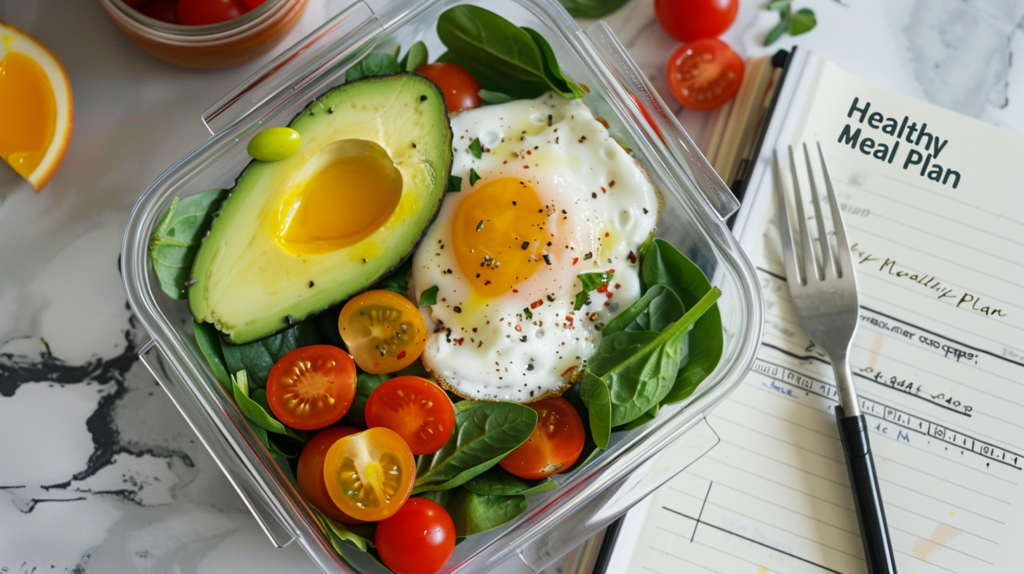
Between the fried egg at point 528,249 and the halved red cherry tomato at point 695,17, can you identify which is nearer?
the fried egg at point 528,249

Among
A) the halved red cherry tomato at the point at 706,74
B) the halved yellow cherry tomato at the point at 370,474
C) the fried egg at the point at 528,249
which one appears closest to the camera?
the halved yellow cherry tomato at the point at 370,474

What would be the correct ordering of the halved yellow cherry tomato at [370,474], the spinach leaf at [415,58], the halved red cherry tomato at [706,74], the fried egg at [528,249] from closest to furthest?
the halved yellow cherry tomato at [370,474] < the fried egg at [528,249] < the spinach leaf at [415,58] < the halved red cherry tomato at [706,74]

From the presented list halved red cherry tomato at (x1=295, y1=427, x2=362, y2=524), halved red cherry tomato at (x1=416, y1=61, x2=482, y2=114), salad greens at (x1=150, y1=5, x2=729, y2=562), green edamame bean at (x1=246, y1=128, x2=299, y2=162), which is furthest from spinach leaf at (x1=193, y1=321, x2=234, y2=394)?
halved red cherry tomato at (x1=416, y1=61, x2=482, y2=114)

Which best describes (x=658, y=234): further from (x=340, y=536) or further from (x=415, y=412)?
(x=340, y=536)

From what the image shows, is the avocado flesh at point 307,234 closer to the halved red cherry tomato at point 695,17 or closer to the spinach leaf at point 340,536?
the spinach leaf at point 340,536

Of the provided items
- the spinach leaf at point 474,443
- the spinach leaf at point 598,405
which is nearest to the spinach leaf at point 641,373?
the spinach leaf at point 598,405

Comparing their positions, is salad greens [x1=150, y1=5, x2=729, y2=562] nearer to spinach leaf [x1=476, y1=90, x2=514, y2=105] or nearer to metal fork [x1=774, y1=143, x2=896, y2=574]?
spinach leaf [x1=476, y1=90, x2=514, y2=105]

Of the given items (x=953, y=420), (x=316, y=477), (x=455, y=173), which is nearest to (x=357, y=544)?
(x=316, y=477)

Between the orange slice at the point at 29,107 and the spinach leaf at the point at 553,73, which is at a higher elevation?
the orange slice at the point at 29,107
